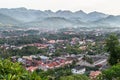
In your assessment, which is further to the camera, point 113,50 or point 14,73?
point 113,50

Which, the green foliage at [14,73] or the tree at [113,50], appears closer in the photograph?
the green foliage at [14,73]

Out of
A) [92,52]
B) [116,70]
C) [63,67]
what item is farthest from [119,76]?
[92,52]

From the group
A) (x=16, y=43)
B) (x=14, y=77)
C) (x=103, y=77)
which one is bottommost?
(x=16, y=43)

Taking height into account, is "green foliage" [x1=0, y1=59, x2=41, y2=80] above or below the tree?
above

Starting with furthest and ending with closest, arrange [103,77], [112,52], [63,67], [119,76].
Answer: [63,67], [112,52], [103,77], [119,76]

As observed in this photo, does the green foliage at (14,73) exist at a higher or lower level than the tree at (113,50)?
higher

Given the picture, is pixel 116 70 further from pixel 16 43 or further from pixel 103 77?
pixel 16 43

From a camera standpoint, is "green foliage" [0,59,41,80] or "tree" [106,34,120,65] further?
"tree" [106,34,120,65]

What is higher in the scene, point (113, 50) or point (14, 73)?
point (14, 73)
